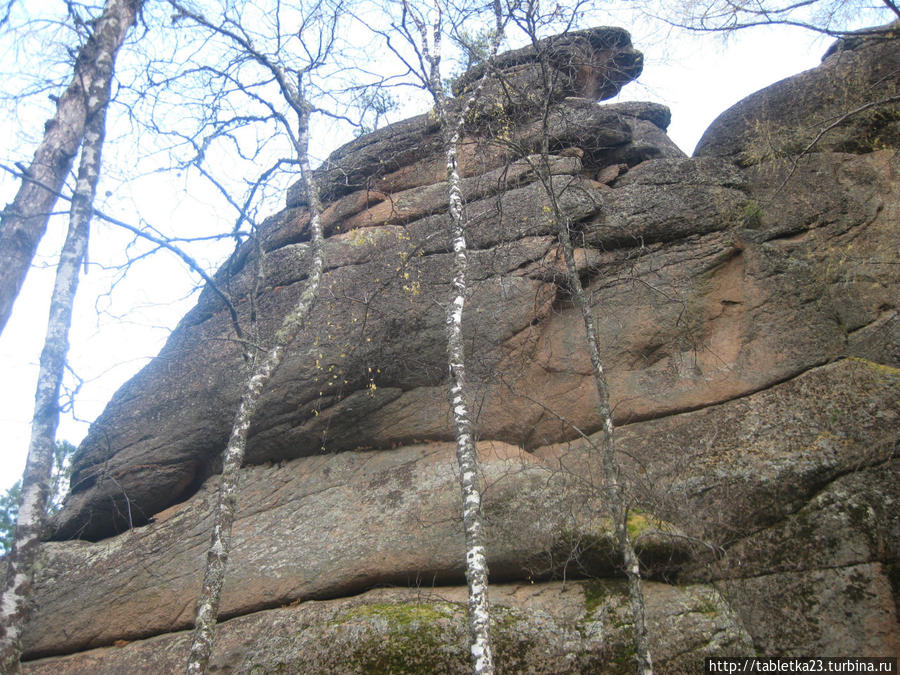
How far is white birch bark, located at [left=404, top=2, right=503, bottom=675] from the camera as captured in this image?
5.97 meters

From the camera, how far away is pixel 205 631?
6.39m

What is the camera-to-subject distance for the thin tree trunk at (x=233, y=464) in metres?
6.41

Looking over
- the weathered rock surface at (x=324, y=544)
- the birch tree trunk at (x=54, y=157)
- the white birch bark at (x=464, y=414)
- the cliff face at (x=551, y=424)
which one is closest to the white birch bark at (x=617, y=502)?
the cliff face at (x=551, y=424)

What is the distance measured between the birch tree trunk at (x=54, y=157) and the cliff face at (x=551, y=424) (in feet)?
10.8

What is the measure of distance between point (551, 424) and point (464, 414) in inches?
112

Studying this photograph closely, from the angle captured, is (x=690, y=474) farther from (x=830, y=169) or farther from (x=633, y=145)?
(x=633, y=145)

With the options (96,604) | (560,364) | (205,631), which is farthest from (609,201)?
(96,604)

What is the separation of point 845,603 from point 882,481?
5.11 feet

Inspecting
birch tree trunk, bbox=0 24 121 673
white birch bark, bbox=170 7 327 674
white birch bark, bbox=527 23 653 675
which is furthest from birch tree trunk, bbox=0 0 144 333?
white birch bark, bbox=527 23 653 675

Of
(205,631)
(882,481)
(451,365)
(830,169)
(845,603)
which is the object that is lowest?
(845,603)

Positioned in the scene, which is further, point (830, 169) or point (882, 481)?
point (830, 169)

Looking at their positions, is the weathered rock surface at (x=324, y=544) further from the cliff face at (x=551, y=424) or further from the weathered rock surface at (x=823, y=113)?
the weathered rock surface at (x=823, y=113)

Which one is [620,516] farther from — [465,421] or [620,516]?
[465,421]

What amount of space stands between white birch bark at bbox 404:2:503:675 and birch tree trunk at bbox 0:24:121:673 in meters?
4.75
